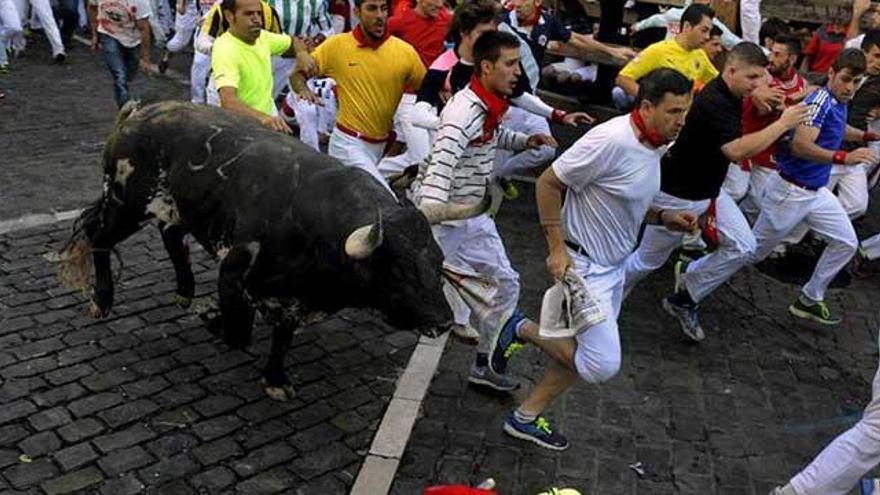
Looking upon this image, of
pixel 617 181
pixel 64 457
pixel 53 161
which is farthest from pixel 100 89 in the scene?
pixel 617 181

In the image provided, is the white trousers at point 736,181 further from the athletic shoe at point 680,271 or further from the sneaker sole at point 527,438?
the sneaker sole at point 527,438

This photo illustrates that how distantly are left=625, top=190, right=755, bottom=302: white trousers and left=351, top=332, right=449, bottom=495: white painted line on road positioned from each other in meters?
1.72

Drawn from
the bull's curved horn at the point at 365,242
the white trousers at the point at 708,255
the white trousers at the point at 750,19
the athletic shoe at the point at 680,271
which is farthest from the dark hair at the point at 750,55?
the white trousers at the point at 750,19

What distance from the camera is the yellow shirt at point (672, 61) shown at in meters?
8.97

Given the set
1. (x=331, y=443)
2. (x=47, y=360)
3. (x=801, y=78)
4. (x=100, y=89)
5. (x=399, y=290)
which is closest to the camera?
(x=399, y=290)

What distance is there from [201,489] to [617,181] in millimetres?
2925

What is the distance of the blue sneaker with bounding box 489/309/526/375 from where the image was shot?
6277 millimetres

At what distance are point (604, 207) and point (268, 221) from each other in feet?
6.57

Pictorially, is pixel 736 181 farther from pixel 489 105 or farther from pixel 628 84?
pixel 489 105

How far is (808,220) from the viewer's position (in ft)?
26.5

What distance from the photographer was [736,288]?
888cm

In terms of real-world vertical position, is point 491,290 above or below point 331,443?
above

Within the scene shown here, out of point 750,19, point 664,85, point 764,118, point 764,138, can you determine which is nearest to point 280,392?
point 664,85

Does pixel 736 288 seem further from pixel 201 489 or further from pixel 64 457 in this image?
pixel 64 457
